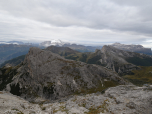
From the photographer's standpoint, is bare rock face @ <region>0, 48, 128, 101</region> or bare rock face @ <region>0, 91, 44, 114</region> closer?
bare rock face @ <region>0, 91, 44, 114</region>

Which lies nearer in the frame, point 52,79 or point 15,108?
point 15,108

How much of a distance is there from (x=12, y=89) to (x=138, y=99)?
138m

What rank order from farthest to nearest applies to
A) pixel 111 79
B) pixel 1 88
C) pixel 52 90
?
pixel 111 79 → pixel 1 88 → pixel 52 90

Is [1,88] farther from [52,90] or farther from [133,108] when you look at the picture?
[133,108]

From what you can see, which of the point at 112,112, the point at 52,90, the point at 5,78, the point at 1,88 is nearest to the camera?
the point at 112,112

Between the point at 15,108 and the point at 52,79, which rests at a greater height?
the point at 15,108

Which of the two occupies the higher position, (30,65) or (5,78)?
(30,65)

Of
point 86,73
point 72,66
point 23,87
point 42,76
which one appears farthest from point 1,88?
point 86,73

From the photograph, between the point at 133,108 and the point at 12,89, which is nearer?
the point at 133,108

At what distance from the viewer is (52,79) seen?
4860 inches

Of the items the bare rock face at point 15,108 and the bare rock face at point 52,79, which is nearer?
the bare rock face at point 15,108

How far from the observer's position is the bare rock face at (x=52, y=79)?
11194 centimetres

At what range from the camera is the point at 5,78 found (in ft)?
459

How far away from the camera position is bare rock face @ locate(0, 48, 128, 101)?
112 m
